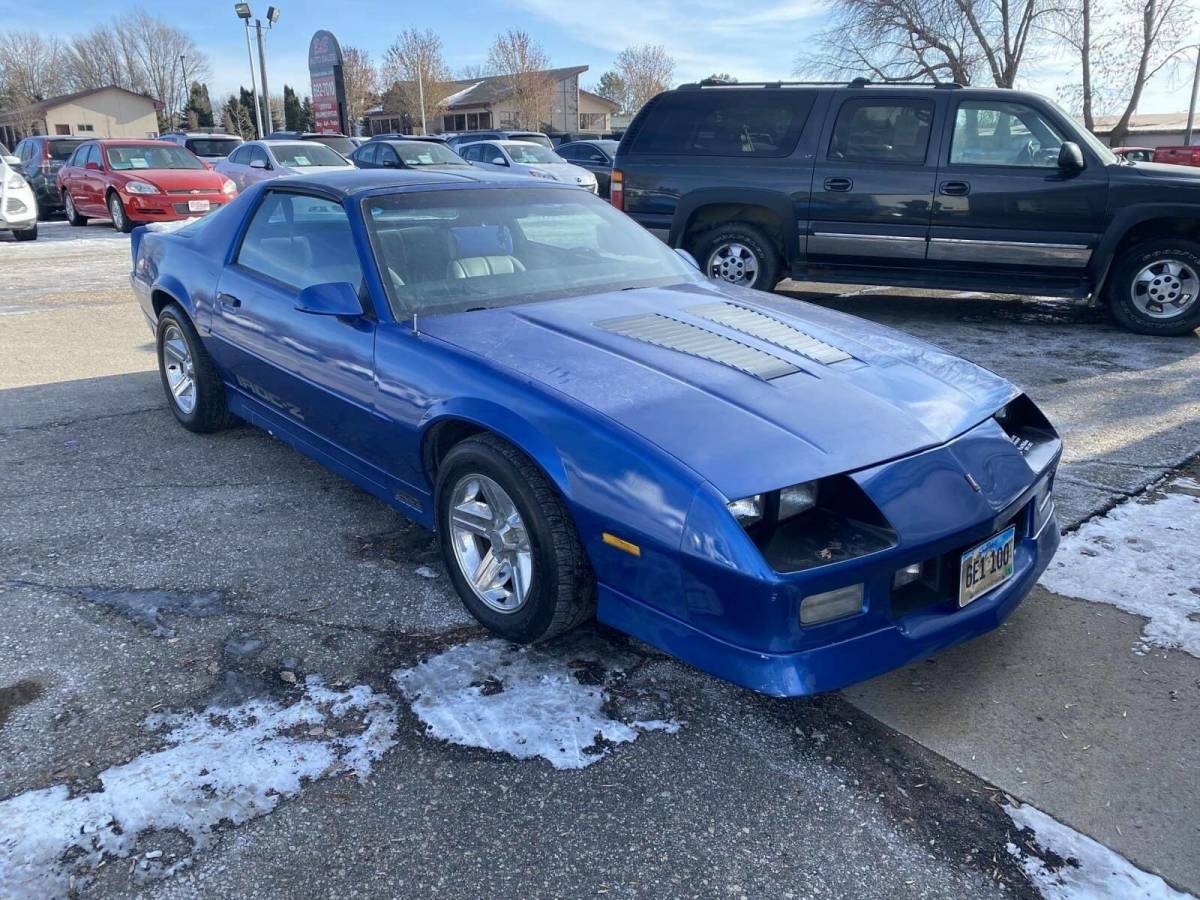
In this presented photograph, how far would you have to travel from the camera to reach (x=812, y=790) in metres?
2.28

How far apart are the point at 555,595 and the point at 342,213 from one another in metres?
1.93

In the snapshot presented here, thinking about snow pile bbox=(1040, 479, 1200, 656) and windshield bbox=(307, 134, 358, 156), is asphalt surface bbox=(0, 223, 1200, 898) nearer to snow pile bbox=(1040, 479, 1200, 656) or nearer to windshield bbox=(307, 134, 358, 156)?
snow pile bbox=(1040, 479, 1200, 656)

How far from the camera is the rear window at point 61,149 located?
17.2m

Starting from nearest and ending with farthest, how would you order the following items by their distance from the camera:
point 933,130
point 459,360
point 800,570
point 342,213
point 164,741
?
point 800,570
point 164,741
point 459,360
point 342,213
point 933,130

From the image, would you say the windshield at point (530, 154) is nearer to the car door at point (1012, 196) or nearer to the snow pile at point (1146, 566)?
the car door at point (1012, 196)

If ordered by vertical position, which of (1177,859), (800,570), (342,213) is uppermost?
(342,213)

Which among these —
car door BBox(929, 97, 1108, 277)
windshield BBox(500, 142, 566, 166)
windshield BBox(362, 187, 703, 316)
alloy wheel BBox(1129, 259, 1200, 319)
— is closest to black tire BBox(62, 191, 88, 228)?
windshield BBox(500, 142, 566, 166)

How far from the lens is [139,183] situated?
46.2 feet

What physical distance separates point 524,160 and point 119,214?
6.99 meters

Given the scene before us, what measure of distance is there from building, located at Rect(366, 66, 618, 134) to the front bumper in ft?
199

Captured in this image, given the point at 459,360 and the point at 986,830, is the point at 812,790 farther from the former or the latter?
the point at 459,360

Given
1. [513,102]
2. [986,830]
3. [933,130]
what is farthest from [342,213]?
[513,102]

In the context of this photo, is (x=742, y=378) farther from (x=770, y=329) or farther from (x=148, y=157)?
(x=148, y=157)

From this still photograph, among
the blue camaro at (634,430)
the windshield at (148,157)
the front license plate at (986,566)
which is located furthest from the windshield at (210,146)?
the front license plate at (986,566)
